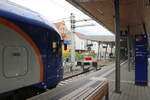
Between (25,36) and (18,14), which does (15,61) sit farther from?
(18,14)

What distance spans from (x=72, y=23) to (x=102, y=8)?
31.1 ft

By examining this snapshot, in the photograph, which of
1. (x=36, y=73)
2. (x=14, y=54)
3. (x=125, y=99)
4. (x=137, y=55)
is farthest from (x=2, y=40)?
(x=137, y=55)

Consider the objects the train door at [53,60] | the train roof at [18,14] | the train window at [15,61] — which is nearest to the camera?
→ the train window at [15,61]

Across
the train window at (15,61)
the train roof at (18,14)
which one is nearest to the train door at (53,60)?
the train roof at (18,14)

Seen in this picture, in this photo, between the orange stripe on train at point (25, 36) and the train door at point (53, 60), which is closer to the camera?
the orange stripe on train at point (25, 36)

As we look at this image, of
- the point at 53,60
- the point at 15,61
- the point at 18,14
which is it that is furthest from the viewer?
the point at 53,60

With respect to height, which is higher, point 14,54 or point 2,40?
point 2,40

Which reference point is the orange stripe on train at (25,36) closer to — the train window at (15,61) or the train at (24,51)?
the train at (24,51)

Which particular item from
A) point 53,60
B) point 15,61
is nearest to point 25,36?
point 15,61

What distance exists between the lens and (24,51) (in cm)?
474

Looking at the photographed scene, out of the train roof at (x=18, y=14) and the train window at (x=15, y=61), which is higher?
the train roof at (x=18, y=14)

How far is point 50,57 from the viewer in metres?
6.12

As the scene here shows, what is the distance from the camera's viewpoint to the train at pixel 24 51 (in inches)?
164

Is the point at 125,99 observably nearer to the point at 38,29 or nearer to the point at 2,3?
the point at 38,29
